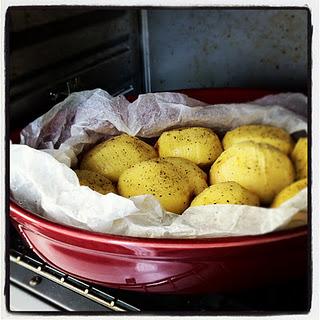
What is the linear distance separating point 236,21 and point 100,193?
30cm

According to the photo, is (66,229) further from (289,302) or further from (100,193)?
(289,302)

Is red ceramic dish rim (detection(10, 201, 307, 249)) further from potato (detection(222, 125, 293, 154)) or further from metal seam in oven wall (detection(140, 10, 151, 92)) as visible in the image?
metal seam in oven wall (detection(140, 10, 151, 92))

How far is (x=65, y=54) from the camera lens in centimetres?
87

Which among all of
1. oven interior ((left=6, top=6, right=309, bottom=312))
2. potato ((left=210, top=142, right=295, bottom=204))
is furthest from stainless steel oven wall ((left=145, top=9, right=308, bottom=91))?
potato ((left=210, top=142, right=295, bottom=204))

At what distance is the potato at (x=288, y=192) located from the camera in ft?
2.50

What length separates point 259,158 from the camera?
0.77 meters

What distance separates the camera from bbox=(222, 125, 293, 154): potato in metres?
0.78

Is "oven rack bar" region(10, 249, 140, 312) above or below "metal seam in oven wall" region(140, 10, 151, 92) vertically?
below

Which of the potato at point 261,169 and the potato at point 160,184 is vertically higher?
the potato at point 261,169

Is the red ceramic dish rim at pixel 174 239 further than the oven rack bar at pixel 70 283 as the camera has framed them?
No

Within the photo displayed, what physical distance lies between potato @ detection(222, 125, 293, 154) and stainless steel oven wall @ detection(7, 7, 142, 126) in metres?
0.15

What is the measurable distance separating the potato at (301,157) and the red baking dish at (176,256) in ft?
0.24

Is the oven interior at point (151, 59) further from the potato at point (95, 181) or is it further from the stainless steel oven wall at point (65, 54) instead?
the potato at point (95, 181)

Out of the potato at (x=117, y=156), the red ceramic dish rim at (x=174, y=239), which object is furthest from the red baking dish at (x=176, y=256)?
the potato at (x=117, y=156)
